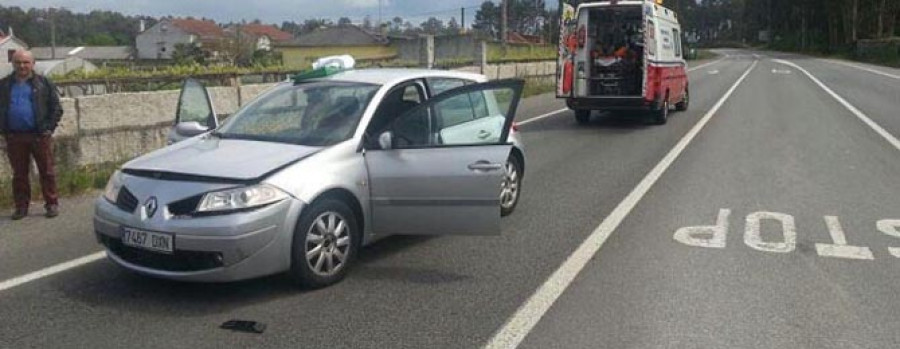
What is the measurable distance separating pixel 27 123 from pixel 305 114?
312cm

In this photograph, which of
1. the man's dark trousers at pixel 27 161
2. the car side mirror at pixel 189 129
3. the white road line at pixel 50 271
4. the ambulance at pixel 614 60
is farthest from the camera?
the ambulance at pixel 614 60

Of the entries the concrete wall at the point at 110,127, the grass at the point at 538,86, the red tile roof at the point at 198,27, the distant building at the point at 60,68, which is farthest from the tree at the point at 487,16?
the concrete wall at the point at 110,127

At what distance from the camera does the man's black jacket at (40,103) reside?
24.1 feet

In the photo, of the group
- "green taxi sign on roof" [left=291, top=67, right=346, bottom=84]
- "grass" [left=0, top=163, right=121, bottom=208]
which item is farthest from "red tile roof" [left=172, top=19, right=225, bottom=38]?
"green taxi sign on roof" [left=291, top=67, right=346, bottom=84]

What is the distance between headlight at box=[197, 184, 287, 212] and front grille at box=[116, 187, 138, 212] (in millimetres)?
510

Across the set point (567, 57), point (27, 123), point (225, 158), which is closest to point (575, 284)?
point (225, 158)

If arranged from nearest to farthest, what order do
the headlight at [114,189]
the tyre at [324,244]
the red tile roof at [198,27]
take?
the tyre at [324,244], the headlight at [114,189], the red tile roof at [198,27]

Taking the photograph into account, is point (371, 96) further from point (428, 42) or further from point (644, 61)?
point (428, 42)

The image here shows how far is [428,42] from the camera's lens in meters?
21.3

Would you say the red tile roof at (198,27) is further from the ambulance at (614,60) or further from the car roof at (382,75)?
the car roof at (382,75)

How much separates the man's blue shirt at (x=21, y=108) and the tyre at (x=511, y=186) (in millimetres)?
4480

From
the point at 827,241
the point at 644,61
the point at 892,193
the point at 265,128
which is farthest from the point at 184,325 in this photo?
the point at 644,61

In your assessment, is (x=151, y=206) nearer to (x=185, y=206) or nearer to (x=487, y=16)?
(x=185, y=206)

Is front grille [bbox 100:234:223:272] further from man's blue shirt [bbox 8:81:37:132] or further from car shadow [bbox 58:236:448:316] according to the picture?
man's blue shirt [bbox 8:81:37:132]
